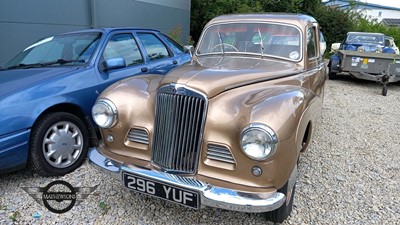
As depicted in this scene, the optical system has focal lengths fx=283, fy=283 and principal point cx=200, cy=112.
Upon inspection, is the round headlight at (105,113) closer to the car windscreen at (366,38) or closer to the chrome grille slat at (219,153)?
the chrome grille slat at (219,153)

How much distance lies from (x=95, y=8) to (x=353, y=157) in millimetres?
8111

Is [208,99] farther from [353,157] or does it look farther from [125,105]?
[353,157]

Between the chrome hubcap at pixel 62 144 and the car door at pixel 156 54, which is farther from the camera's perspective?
the car door at pixel 156 54

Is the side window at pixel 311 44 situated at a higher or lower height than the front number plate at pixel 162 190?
higher

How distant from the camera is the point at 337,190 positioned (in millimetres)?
3141

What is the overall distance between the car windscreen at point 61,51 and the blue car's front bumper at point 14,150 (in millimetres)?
1195

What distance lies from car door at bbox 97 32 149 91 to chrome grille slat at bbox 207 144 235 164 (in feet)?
6.63

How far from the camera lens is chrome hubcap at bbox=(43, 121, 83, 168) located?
10.0ft

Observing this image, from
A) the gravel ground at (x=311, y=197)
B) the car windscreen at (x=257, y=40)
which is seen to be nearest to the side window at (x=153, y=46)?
the car windscreen at (x=257, y=40)

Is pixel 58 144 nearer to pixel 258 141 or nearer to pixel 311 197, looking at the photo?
pixel 258 141

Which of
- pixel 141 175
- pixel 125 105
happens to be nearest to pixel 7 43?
pixel 125 105

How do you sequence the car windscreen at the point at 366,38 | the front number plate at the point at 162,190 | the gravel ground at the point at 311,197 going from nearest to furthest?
the front number plate at the point at 162,190, the gravel ground at the point at 311,197, the car windscreen at the point at 366,38

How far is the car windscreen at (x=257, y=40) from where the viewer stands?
3.33 metres

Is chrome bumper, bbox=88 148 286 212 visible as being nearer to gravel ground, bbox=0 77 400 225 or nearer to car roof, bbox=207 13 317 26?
gravel ground, bbox=0 77 400 225
